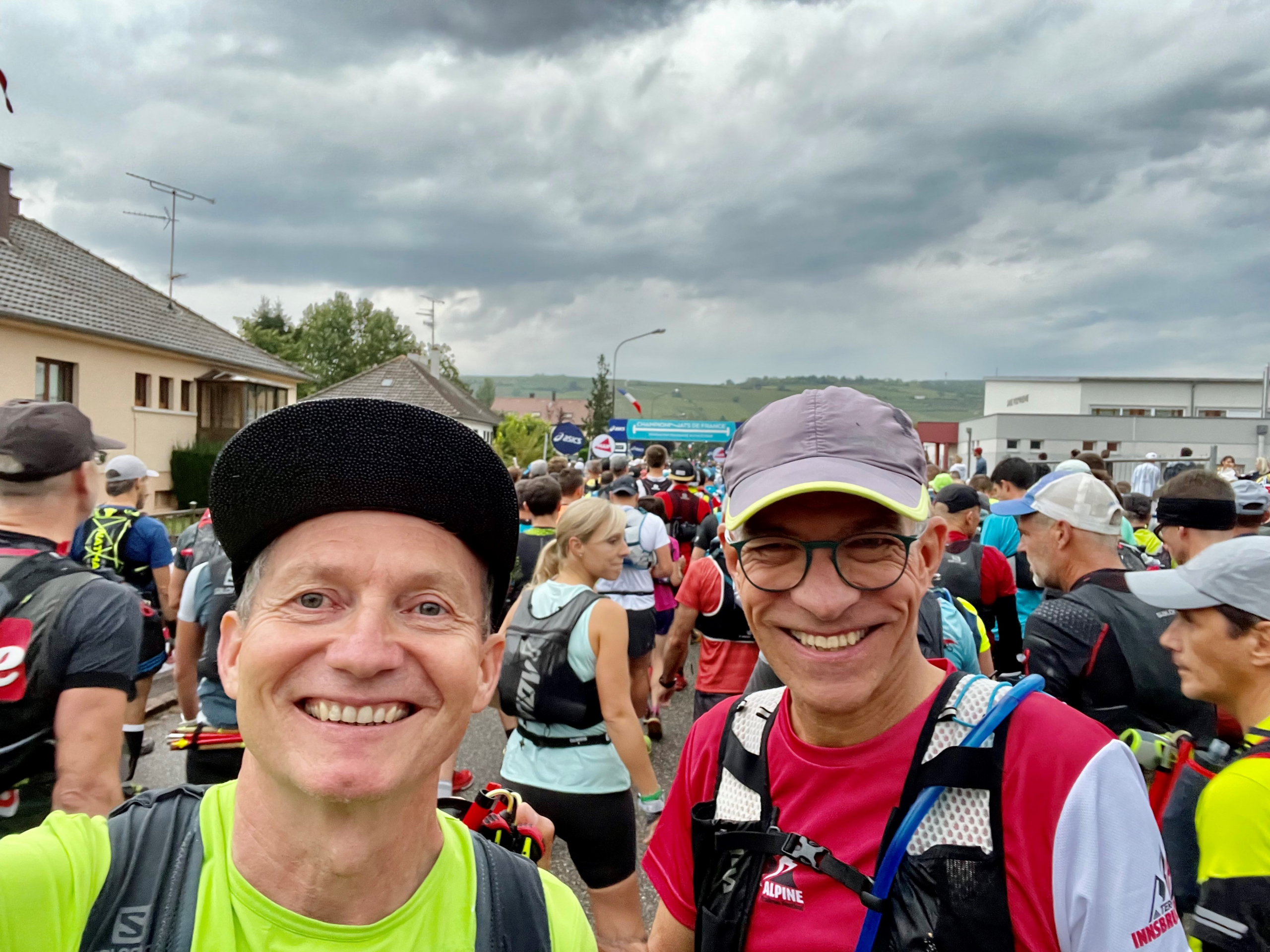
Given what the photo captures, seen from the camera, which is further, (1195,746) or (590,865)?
(590,865)

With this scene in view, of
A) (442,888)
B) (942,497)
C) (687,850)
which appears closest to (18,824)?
(442,888)

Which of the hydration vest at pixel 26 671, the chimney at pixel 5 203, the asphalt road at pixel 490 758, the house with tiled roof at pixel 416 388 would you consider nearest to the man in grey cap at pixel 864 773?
the hydration vest at pixel 26 671

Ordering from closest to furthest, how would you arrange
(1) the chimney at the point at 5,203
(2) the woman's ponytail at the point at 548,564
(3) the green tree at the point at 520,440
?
1. (2) the woman's ponytail at the point at 548,564
2. (1) the chimney at the point at 5,203
3. (3) the green tree at the point at 520,440

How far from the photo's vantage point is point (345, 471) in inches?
49.6

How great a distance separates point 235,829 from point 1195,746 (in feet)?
7.98

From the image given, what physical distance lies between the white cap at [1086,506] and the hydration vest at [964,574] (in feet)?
4.62

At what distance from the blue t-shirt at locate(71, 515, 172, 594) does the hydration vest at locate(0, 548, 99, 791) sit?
346 centimetres

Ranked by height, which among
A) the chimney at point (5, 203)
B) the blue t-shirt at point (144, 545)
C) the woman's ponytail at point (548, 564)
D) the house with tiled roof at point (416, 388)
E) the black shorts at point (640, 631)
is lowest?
the black shorts at point (640, 631)

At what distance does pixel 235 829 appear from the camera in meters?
1.25

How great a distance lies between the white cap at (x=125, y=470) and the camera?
5.89 m

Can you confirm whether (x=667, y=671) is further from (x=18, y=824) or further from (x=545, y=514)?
(x=18, y=824)

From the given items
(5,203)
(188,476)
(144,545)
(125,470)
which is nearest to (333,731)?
(144,545)

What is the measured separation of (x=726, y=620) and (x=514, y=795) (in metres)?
2.70

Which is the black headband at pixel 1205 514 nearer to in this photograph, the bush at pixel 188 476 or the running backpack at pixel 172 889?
the running backpack at pixel 172 889
